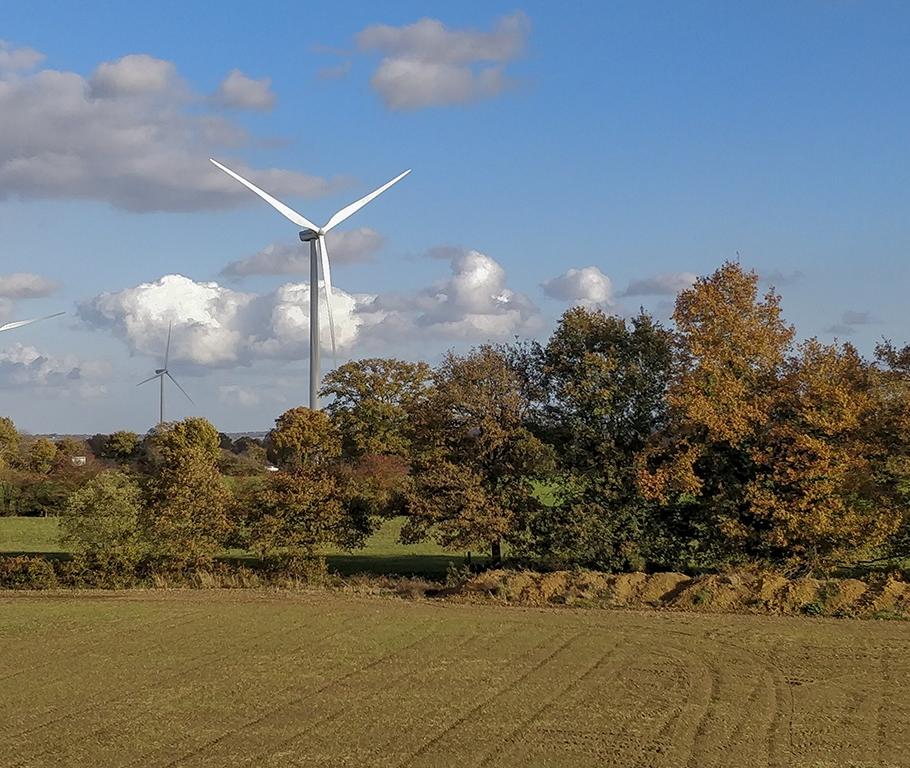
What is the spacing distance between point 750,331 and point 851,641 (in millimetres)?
15043

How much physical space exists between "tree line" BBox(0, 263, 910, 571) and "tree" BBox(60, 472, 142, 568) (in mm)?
86

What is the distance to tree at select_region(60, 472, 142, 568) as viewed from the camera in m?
47.2

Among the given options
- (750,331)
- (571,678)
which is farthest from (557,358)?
(571,678)

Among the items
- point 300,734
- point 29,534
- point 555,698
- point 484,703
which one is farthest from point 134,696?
point 29,534

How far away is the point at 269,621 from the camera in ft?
124

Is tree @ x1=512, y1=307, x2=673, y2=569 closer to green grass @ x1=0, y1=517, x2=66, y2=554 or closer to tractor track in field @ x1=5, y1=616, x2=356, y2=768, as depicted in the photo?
tractor track in field @ x1=5, y1=616, x2=356, y2=768

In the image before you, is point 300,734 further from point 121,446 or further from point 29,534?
point 121,446

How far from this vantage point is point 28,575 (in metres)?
49.0

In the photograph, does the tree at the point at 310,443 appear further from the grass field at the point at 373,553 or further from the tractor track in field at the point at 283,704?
the tractor track in field at the point at 283,704

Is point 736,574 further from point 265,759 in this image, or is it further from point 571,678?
point 265,759

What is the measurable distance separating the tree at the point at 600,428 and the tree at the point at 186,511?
528 inches

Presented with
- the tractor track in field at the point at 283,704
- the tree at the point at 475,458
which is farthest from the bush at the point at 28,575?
the tractor track in field at the point at 283,704

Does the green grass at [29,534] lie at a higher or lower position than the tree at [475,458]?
lower

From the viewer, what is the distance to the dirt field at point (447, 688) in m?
20.5
